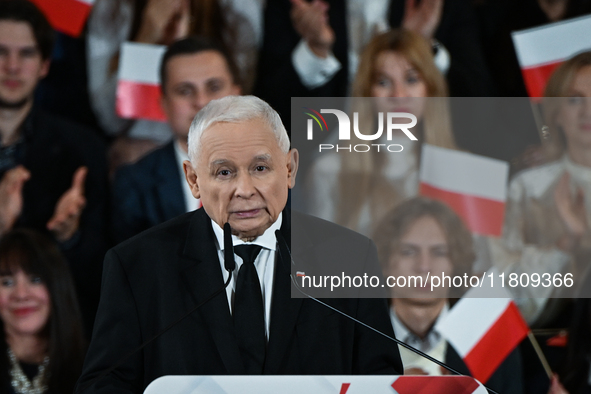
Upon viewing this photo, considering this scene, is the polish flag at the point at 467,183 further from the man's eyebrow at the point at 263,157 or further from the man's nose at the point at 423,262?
the man's eyebrow at the point at 263,157

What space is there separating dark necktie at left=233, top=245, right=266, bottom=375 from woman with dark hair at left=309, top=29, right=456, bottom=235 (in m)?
0.75

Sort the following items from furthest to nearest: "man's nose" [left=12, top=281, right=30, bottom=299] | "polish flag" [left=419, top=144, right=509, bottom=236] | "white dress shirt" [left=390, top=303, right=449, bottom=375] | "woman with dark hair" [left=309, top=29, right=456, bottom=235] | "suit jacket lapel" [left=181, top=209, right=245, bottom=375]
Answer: "man's nose" [left=12, top=281, right=30, bottom=299], "white dress shirt" [left=390, top=303, right=449, bottom=375], "polish flag" [left=419, top=144, right=509, bottom=236], "woman with dark hair" [left=309, top=29, right=456, bottom=235], "suit jacket lapel" [left=181, top=209, right=245, bottom=375]

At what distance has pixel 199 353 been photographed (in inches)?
55.5

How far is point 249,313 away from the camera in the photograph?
1415 mm

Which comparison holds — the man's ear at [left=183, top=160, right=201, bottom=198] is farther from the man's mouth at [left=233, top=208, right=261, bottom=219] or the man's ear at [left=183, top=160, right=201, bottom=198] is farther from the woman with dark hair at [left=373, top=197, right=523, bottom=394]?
the woman with dark hair at [left=373, top=197, right=523, bottom=394]

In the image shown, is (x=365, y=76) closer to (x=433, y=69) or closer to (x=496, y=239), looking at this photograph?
(x=433, y=69)

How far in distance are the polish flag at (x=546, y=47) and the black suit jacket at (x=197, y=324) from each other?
5.19ft

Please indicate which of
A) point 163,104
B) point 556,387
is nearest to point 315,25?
point 163,104

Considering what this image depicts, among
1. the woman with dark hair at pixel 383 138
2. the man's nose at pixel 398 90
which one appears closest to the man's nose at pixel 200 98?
the woman with dark hair at pixel 383 138

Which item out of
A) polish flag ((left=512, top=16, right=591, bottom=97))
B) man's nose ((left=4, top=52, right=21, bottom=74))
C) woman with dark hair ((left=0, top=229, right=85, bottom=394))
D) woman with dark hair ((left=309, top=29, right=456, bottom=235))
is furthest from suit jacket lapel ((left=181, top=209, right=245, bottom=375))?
polish flag ((left=512, top=16, right=591, bottom=97))

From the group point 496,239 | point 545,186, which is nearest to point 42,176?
point 496,239

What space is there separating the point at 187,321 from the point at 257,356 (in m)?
0.17

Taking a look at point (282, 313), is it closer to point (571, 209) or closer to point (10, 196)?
point (571, 209)

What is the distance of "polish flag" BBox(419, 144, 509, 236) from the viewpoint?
2.37m
